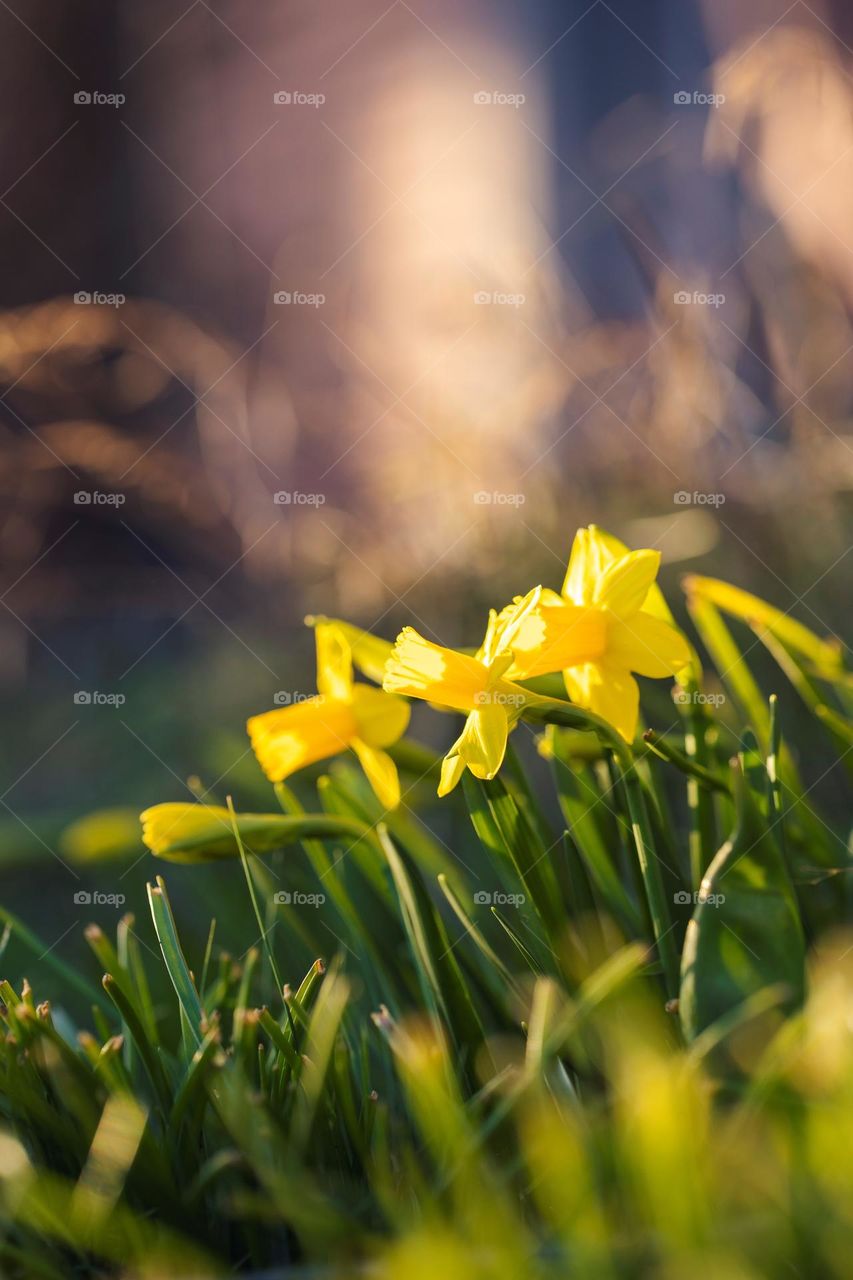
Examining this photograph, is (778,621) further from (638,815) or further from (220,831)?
(220,831)

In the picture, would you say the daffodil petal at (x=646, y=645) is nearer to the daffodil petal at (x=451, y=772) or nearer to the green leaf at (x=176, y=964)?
the daffodil petal at (x=451, y=772)

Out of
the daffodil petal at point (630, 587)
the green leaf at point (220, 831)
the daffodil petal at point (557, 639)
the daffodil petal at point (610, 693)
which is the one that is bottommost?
the green leaf at point (220, 831)

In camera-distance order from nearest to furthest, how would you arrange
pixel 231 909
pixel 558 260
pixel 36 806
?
pixel 231 909
pixel 36 806
pixel 558 260

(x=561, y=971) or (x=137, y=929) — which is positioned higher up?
(x=561, y=971)

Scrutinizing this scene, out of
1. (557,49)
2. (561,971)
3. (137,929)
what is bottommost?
(137,929)

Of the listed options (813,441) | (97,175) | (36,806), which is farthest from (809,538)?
(97,175)

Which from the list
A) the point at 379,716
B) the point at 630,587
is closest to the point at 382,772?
the point at 379,716

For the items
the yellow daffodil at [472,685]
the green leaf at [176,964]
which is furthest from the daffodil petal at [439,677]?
the green leaf at [176,964]

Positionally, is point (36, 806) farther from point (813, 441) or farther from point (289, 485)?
point (813, 441)
